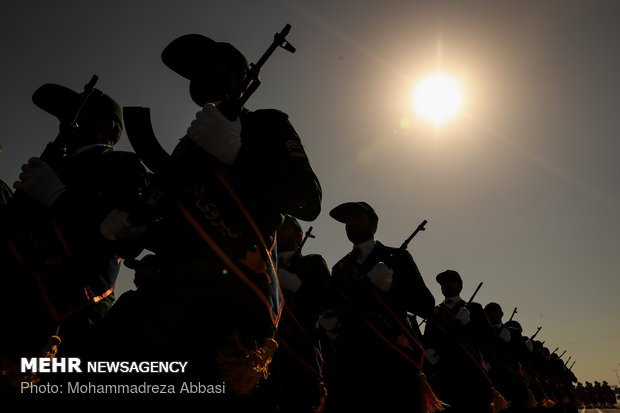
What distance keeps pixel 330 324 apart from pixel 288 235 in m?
1.47

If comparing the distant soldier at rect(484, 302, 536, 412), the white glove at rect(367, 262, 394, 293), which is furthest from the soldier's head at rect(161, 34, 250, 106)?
the distant soldier at rect(484, 302, 536, 412)

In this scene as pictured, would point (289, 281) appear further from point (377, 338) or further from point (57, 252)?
point (57, 252)

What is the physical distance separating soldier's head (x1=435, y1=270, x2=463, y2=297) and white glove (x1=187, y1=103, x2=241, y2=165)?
7.58 m

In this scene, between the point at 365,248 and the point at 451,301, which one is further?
the point at 451,301

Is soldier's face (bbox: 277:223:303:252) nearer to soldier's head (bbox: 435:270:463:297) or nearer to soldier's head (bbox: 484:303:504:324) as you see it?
soldier's head (bbox: 435:270:463:297)

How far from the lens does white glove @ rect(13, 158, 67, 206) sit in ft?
8.20

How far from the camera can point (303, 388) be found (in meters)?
5.18

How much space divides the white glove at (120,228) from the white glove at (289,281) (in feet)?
11.1

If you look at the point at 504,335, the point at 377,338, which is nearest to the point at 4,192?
the point at 377,338

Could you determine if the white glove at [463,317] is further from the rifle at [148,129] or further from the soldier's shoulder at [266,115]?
the rifle at [148,129]

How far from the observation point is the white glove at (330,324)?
493 cm

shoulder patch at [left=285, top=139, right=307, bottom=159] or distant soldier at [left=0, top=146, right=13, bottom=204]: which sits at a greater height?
shoulder patch at [left=285, top=139, right=307, bottom=159]

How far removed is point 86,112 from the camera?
307 centimetres

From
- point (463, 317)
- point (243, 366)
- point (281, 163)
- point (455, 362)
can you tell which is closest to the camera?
point (243, 366)
